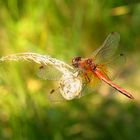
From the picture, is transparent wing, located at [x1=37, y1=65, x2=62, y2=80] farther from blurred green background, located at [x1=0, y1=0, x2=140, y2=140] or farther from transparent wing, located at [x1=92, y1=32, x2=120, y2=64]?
blurred green background, located at [x1=0, y1=0, x2=140, y2=140]

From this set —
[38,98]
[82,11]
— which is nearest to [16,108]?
[38,98]

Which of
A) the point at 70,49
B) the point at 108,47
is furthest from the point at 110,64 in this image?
the point at 70,49

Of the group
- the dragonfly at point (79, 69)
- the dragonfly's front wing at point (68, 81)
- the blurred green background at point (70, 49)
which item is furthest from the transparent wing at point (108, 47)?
the blurred green background at point (70, 49)

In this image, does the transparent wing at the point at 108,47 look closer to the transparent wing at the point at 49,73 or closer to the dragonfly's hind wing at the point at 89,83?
the dragonfly's hind wing at the point at 89,83

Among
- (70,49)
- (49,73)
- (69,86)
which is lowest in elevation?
(69,86)

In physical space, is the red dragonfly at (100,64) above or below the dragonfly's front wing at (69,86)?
above

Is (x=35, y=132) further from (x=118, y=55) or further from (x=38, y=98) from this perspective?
(x=118, y=55)

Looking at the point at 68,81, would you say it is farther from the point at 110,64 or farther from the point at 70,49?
the point at 70,49
